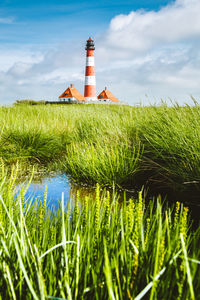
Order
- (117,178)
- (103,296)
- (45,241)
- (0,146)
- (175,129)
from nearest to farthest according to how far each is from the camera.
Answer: (103,296), (45,241), (175,129), (117,178), (0,146)

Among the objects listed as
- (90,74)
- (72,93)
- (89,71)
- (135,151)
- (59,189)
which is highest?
(89,71)

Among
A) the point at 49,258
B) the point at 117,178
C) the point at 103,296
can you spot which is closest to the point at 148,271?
the point at 103,296

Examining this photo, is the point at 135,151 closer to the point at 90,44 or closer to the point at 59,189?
the point at 59,189

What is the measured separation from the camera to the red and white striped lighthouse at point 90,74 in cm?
2502

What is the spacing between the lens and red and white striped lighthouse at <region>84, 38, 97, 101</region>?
25016 mm

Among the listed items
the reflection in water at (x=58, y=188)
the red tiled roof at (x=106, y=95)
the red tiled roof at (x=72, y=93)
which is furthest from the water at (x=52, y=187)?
the red tiled roof at (x=106, y=95)

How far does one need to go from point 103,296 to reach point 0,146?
13.7 feet

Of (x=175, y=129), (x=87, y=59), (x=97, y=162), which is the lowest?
(x=97, y=162)

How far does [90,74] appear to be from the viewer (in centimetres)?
2492

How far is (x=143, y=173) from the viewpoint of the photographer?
12.7 feet

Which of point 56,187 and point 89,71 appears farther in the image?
point 89,71

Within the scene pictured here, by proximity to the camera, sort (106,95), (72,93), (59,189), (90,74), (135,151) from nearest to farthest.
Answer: (59,189) → (135,151) → (90,74) → (72,93) → (106,95)

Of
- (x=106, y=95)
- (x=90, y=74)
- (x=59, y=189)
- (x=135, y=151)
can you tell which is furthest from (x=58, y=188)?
(x=106, y=95)

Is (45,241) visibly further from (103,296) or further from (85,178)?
(85,178)
